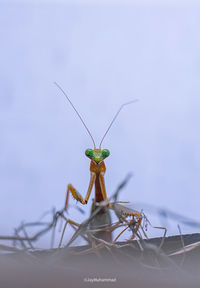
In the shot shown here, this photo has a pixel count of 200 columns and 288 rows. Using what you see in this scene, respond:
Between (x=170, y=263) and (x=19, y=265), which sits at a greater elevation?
(x=19, y=265)

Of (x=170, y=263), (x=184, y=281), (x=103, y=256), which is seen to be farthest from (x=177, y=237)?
(x=184, y=281)

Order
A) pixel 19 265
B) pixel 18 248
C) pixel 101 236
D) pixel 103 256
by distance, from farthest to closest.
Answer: pixel 101 236 < pixel 103 256 < pixel 18 248 < pixel 19 265

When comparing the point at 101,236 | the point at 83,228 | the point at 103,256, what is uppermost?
the point at 83,228

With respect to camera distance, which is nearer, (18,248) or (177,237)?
(18,248)

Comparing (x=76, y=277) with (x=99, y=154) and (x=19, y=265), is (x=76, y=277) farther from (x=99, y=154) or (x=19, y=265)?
(x=99, y=154)

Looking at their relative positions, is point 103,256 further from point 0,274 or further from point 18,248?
point 0,274

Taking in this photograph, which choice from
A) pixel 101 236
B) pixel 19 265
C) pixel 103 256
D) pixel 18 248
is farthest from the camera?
pixel 101 236

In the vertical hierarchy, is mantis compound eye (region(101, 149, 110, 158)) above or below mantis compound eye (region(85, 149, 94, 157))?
below

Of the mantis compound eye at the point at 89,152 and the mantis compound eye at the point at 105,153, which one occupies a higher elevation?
the mantis compound eye at the point at 89,152
